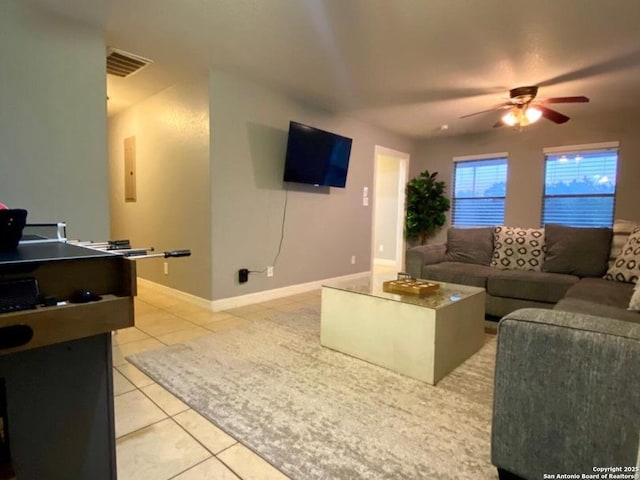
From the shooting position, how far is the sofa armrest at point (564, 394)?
0.99 meters

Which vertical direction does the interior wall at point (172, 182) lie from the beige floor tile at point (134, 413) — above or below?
above

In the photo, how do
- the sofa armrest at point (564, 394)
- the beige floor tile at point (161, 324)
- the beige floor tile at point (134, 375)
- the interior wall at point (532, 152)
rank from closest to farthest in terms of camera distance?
the sofa armrest at point (564, 394), the beige floor tile at point (134, 375), the beige floor tile at point (161, 324), the interior wall at point (532, 152)

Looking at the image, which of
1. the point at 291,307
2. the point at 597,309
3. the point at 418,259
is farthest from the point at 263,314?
the point at 597,309

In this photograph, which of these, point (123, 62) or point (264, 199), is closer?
point (123, 62)

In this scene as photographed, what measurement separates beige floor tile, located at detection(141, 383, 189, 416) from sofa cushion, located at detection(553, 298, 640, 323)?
2174mm

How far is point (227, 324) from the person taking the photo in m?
3.10

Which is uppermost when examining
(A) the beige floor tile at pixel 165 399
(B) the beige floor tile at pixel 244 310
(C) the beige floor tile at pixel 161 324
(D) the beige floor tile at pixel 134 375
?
(B) the beige floor tile at pixel 244 310

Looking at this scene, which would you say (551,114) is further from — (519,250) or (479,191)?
(479,191)

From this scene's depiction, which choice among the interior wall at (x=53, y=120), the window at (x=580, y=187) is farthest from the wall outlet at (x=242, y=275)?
the window at (x=580, y=187)

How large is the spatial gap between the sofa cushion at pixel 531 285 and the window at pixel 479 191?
2.57 meters

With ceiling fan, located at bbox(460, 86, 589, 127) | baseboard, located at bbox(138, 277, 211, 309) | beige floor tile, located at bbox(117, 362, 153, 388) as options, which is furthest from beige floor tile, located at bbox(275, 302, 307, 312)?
ceiling fan, located at bbox(460, 86, 589, 127)

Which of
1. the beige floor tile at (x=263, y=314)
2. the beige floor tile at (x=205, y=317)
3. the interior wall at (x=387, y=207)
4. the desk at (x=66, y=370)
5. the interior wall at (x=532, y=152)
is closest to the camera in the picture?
the desk at (x=66, y=370)

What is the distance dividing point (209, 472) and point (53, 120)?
2.50 meters

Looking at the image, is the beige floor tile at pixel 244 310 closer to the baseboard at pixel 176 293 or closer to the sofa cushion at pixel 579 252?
the baseboard at pixel 176 293
